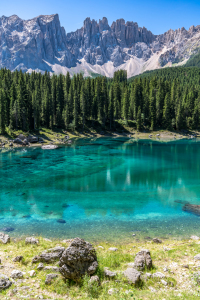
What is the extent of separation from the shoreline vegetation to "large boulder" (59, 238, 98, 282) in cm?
34

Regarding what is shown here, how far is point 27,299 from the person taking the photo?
898cm

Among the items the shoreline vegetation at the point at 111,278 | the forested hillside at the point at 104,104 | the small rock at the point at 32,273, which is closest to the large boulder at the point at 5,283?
the shoreline vegetation at the point at 111,278

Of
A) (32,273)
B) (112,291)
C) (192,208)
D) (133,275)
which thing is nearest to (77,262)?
(112,291)

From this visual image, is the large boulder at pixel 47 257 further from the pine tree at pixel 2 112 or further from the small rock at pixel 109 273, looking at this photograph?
the pine tree at pixel 2 112

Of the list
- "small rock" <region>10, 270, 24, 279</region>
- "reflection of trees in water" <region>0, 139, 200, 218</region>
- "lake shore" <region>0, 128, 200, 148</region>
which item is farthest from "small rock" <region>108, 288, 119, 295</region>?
"lake shore" <region>0, 128, 200, 148</region>

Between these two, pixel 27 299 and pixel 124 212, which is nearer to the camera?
pixel 27 299

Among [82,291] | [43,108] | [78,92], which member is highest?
[78,92]

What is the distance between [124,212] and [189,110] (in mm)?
111479

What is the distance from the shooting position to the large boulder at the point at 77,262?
10.6 m

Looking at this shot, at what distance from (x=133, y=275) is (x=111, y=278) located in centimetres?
111

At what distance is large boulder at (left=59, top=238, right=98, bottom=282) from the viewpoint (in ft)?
34.8

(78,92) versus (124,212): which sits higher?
(78,92)

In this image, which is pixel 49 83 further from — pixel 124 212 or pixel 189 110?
pixel 124 212

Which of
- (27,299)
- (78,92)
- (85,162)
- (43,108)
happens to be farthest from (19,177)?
(78,92)
